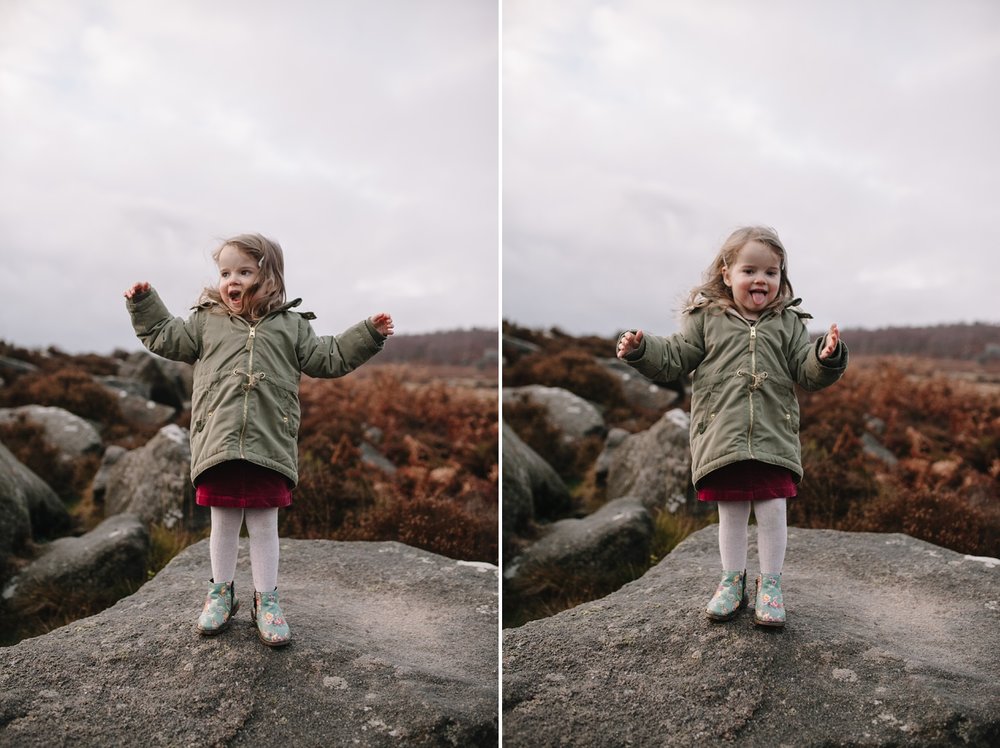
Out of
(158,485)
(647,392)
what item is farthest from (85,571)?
(647,392)

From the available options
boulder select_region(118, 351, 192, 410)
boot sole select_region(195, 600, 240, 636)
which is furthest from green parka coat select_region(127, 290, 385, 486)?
boulder select_region(118, 351, 192, 410)

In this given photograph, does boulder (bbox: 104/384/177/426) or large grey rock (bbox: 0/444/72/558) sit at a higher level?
boulder (bbox: 104/384/177/426)

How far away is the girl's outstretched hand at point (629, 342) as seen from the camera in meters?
3.28

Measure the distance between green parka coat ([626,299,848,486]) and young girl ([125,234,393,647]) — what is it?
3.50 feet

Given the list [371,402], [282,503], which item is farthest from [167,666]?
[371,402]

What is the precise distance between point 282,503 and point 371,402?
3.07 metres

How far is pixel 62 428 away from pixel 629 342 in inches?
156

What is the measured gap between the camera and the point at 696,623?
3520 millimetres

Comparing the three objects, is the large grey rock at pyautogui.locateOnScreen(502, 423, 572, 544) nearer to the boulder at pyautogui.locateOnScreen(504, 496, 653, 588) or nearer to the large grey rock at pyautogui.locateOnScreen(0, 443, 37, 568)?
the boulder at pyautogui.locateOnScreen(504, 496, 653, 588)

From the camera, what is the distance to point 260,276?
346 centimetres

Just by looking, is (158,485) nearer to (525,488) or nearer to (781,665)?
(525,488)

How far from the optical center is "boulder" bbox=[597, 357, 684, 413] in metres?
6.36

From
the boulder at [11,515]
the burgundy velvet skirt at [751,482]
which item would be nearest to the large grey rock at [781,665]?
the burgundy velvet skirt at [751,482]

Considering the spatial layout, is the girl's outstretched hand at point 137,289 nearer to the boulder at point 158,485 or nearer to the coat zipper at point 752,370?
the boulder at point 158,485
